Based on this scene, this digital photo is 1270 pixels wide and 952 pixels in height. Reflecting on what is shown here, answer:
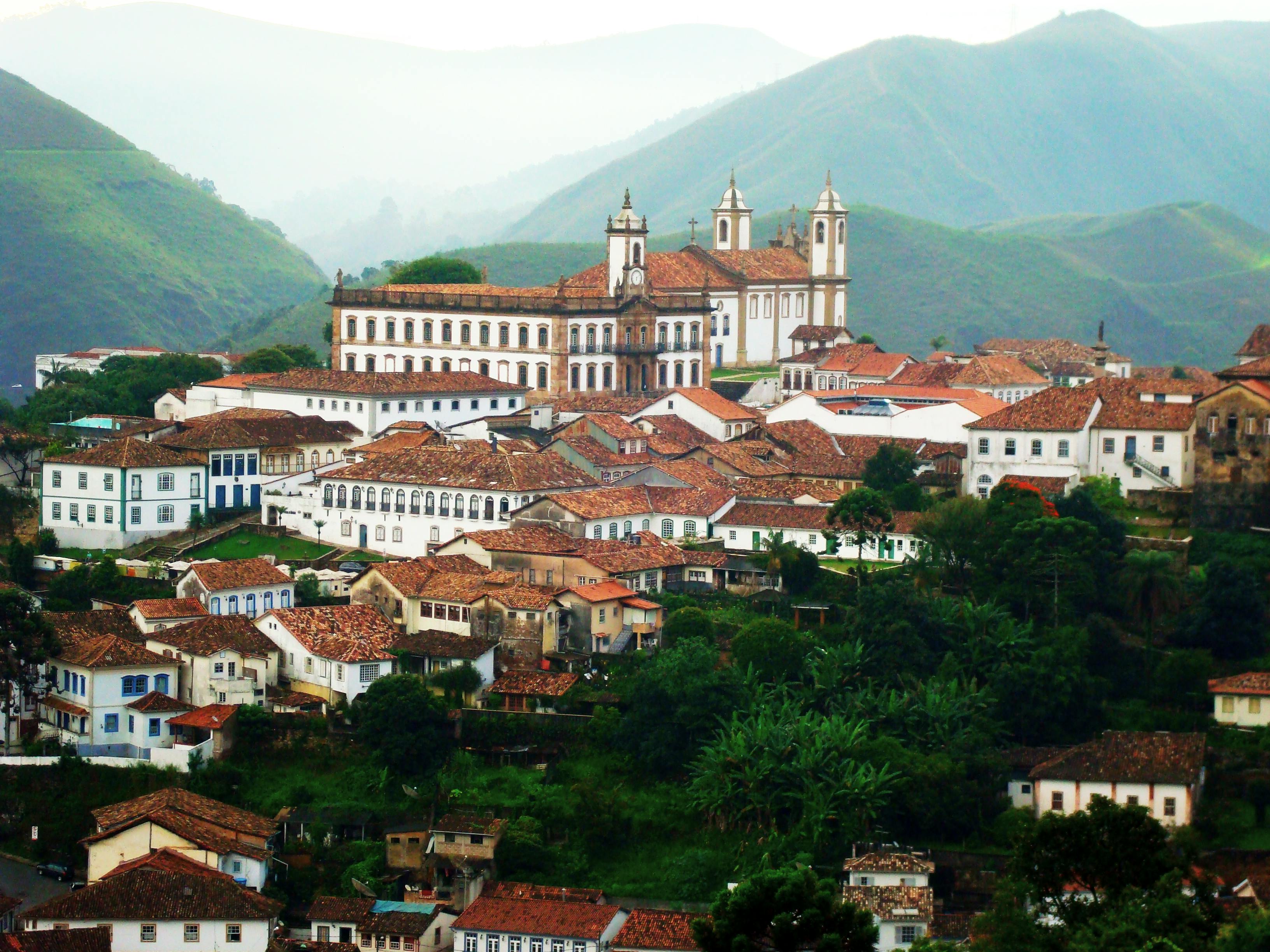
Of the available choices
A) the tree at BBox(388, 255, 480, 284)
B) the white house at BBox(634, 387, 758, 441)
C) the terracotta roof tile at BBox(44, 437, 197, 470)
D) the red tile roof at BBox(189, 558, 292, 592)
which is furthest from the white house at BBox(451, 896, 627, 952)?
the tree at BBox(388, 255, 480, 284)

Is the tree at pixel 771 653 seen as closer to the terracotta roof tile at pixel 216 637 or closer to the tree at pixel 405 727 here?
the tree at pixel 405 727

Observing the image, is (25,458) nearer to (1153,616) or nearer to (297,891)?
(297,891)

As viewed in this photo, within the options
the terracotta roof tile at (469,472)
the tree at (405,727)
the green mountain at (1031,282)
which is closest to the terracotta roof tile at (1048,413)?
the terracotta roof tile at (469,472)

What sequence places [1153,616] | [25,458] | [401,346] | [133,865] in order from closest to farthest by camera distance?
[133,865]
[1153,616]
[25,458]
[401,346]

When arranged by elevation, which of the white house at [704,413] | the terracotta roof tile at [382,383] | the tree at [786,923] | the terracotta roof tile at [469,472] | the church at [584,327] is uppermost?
the church at [584,327]

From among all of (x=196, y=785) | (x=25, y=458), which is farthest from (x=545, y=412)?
(x=196, y=785)

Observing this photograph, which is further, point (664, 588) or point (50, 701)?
point (664, 588)

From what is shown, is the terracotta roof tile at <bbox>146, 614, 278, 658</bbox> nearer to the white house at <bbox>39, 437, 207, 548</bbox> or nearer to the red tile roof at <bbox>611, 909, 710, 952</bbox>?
the white house at <bbox>39, 437, 207, 548</bbox>
